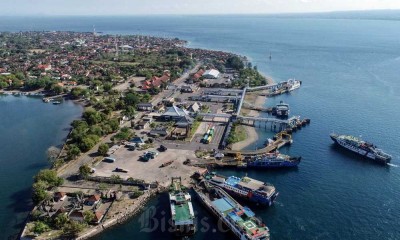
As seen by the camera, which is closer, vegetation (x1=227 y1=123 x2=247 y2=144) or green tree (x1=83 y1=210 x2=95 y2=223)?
green tree (x1=83 y1=210 x2=95 y2=223)

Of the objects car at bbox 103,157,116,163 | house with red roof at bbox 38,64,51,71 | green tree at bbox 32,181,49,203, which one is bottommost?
car at bbox 103,157,116,163

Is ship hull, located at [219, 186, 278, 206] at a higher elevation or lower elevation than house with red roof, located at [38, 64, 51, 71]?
lower

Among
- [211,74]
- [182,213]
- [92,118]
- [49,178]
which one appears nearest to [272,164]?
[182,213]

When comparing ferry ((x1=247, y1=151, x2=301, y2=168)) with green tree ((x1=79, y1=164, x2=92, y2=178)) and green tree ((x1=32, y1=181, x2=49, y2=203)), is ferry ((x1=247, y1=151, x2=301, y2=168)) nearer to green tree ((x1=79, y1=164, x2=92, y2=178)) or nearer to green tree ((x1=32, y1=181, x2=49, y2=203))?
green tree ((x1=79, y1=164, x2=92, y2=178))

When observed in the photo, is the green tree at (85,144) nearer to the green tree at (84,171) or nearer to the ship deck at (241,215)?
the green tree at (84,171)

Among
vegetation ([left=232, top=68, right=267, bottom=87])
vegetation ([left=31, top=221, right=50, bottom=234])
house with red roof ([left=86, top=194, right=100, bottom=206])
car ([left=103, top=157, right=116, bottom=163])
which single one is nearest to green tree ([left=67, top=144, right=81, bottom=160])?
car ([left=103, top=157, right=116, bottom=163])

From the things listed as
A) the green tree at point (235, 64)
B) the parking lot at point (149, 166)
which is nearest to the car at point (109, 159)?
the parking lot at point (149, 166)

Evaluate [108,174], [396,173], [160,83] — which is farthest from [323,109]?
[108,174]
